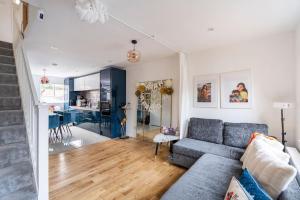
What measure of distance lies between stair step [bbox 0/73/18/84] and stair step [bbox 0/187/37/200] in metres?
2.02

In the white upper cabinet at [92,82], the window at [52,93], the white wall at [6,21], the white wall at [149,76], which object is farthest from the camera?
the window at [52,93]

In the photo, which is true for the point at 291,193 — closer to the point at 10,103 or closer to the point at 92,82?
the point at 10,103

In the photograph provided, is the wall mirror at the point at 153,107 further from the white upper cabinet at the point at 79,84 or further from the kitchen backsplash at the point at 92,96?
the white upper cabinet at the point at 79,84

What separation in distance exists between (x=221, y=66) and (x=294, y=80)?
1.19m

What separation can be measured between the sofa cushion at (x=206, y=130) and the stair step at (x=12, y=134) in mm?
2918

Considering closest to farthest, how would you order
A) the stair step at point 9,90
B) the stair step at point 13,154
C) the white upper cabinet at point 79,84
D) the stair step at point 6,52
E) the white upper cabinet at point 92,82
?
the stair step at point 13,154 < the stair step at point 9,90 < the stair step at point 6,52 < the white upper cabinet at point 92,82 < the white upper cabinet at point 79,84

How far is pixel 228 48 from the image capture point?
10.1ft

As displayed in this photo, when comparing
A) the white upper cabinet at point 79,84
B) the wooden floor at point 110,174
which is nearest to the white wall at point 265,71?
the wooden floor at point 110,174

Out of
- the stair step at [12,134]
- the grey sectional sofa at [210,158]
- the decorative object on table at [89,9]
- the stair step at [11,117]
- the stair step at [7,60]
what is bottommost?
the grey sectional sofa at [210,158]

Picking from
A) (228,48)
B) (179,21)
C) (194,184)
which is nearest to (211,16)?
(179,21)

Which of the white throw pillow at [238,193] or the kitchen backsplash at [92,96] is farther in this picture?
the kitchen backsplash at [92,96]

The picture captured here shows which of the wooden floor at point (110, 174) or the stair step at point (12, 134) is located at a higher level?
the stair step at point (12, 134)

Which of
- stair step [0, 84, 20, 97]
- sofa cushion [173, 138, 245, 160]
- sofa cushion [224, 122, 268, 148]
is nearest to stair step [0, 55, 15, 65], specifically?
stair step [0, 84, 20, 97]

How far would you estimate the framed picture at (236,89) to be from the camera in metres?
2.85
